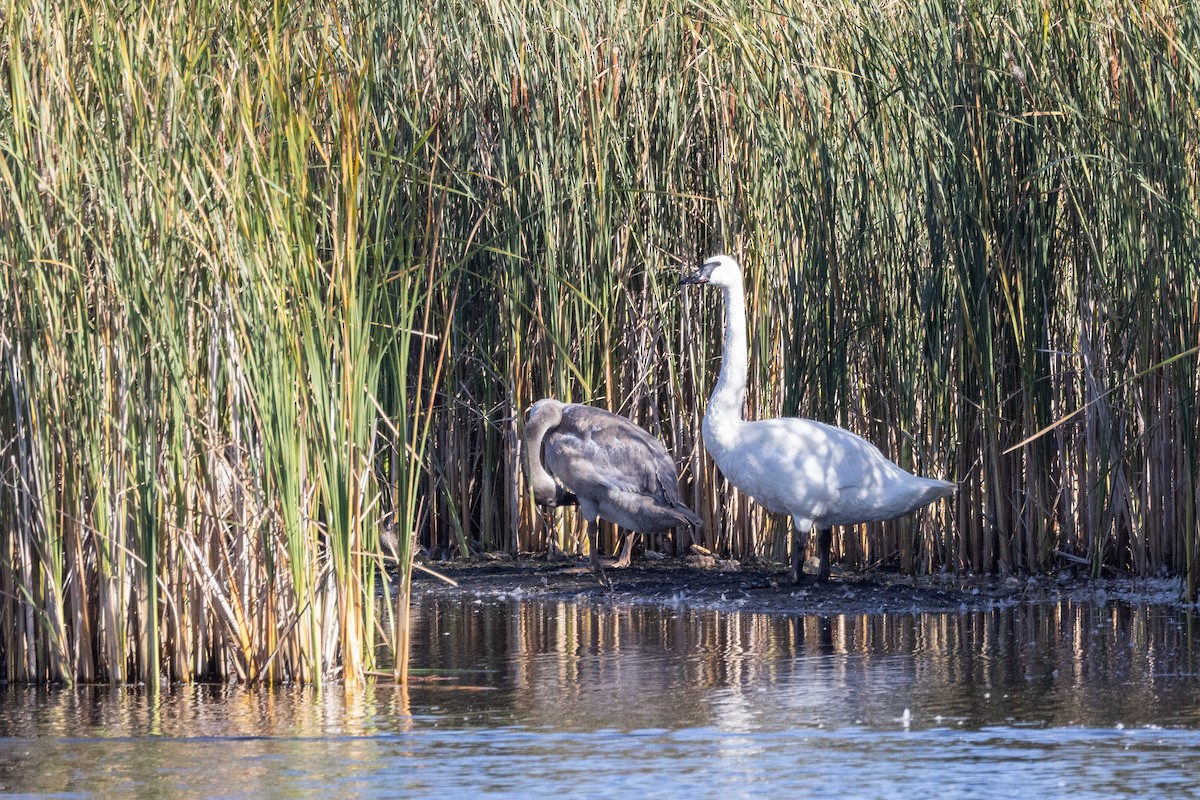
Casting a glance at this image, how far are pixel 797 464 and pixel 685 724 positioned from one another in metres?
3.08

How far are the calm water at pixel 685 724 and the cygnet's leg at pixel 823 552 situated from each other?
54.0 inches

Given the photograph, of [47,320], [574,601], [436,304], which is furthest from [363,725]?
[436,304]

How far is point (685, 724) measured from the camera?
5535 millimetres

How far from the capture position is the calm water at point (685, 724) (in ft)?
15.6

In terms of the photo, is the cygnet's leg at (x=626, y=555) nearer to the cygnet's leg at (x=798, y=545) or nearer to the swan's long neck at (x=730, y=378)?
the swan's long neck at (x=730, y=378)

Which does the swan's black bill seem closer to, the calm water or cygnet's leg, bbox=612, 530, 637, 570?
cygnet's leg, bbox=612, 530, 637, 570

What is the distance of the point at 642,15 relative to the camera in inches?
391

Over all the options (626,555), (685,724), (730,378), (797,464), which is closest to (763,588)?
(797,464)

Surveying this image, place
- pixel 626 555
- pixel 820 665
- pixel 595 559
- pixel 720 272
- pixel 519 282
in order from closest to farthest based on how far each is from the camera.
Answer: pixel 820 665, pixel 720 272, pixel 595 559, pixel 626 555, pixel 519 282

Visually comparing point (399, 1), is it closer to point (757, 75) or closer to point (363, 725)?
point (757, 75)

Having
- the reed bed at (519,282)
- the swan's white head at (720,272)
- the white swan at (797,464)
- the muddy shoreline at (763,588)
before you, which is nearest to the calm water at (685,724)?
the reed bed at (519,282)

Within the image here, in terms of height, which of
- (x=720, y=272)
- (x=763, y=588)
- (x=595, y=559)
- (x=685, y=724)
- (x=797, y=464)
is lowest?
(x=685, y=724)

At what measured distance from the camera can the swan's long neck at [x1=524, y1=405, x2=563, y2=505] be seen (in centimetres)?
946

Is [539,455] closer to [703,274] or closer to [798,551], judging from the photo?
[703,274]
